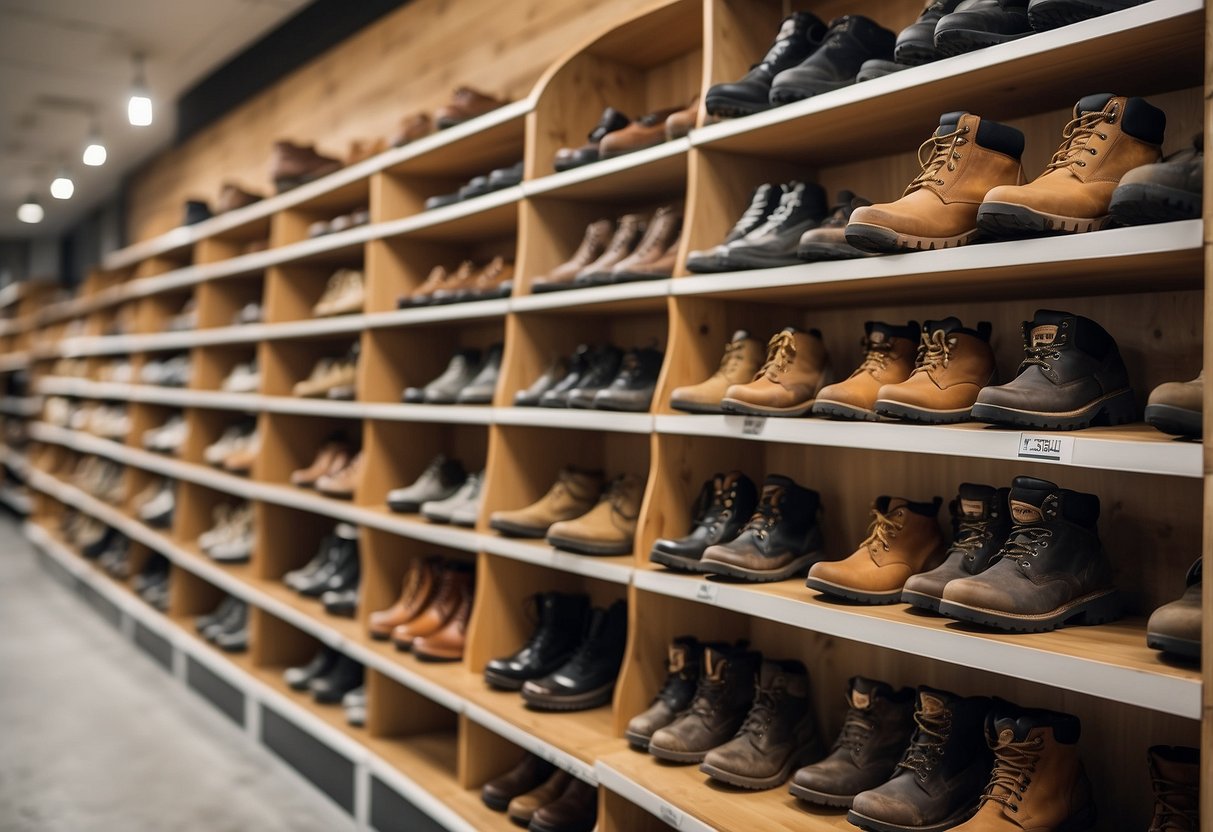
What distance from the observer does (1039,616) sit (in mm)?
1556

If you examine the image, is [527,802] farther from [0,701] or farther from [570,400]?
[0,701]

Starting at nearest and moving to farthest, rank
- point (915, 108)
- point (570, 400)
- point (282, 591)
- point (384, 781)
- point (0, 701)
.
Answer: point (915, 108), point (570, 400), point (384, 781), point (282, 591), point (0, 701)

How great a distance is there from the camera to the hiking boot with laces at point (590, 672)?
2535mm

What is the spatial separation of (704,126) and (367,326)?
1.64 metres

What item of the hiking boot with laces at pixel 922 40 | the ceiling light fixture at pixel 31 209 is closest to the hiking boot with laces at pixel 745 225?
the hiking boot with laces at pixel 922 40

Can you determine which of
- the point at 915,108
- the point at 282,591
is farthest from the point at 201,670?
the point at 915,108

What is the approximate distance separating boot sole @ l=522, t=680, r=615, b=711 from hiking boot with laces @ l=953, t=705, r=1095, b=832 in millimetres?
1145

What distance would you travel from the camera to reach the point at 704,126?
221cm

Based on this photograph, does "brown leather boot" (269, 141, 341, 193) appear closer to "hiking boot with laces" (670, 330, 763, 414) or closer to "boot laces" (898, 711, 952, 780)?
"hiking boot with laces" (670, 330, 763, 414)

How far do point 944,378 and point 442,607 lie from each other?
76.0 inches

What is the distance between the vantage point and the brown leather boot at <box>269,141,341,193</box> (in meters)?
4.12

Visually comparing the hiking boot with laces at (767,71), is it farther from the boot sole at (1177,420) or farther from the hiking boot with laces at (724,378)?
the boot sole at (1177,420)

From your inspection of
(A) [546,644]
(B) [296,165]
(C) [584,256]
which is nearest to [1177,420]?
(C) [584,256]

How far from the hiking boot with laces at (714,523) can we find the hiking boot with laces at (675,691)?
242mm
